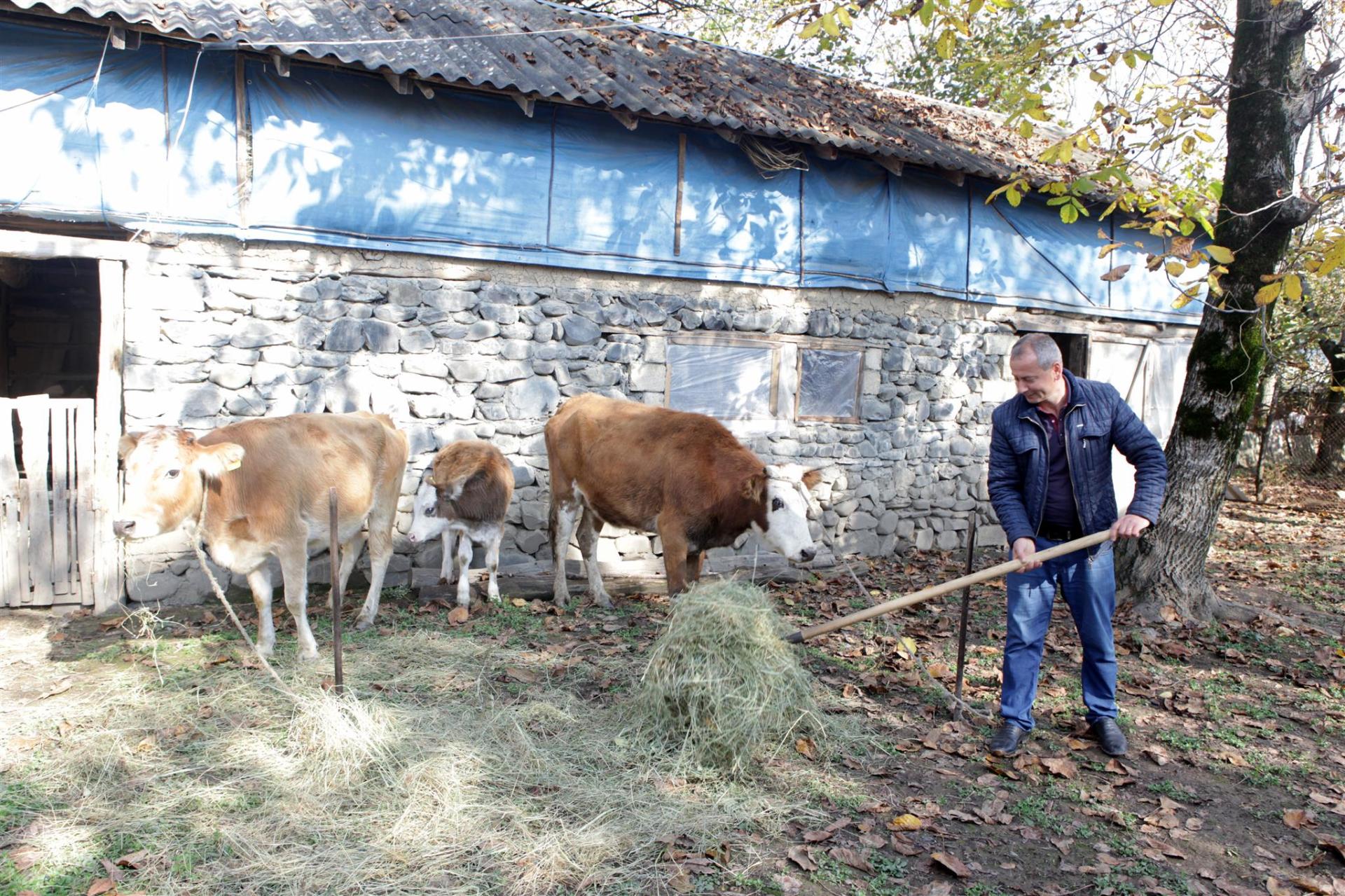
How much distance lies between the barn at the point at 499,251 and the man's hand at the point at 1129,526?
3.43 feet

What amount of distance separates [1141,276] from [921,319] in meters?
3.98

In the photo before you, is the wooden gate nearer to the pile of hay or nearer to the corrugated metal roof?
the corrugated metal roof

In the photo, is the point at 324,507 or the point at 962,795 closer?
the point at 962,795

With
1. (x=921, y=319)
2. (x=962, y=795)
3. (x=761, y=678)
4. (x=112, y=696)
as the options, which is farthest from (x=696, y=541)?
(x=921, y=319)

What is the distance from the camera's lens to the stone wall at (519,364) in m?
7.10

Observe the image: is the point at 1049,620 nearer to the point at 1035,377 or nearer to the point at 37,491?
the point at 1035,377

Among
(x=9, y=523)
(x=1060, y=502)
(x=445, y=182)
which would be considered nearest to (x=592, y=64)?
(x=445, y=182)

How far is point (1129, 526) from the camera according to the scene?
13.7 feet

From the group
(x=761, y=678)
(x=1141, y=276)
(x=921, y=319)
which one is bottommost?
(x=761, y=678)

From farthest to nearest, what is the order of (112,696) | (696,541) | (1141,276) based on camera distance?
(1141,276) → (696,541) → (112,696)

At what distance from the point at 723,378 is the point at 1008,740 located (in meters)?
5.35

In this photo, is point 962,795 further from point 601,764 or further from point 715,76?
point 715,76

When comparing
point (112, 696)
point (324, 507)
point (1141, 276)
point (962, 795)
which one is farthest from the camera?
point (1141, 276)

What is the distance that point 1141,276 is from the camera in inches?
484
